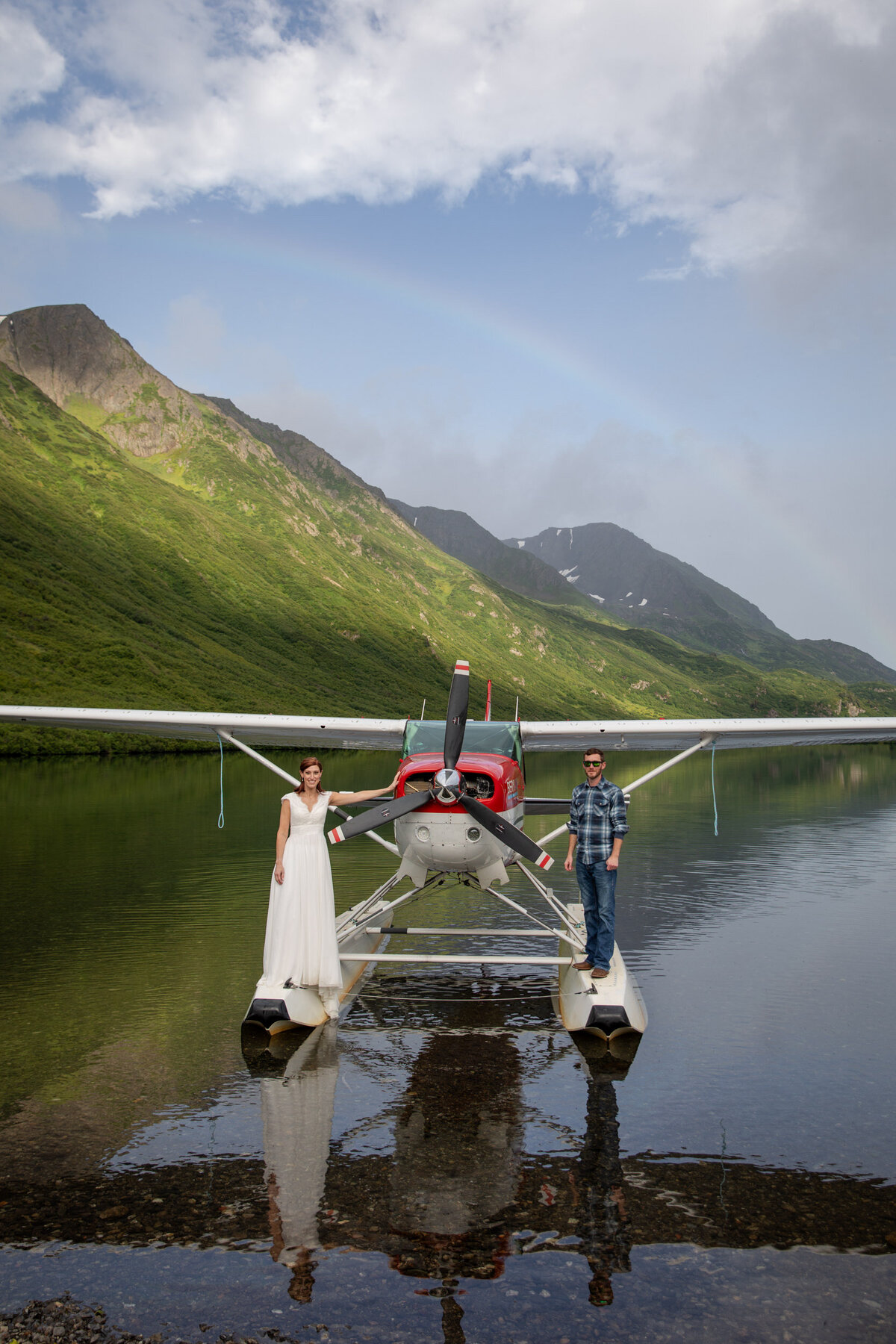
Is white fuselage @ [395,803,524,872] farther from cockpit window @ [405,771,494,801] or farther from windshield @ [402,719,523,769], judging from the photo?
windshield @ [402,719,523,769]

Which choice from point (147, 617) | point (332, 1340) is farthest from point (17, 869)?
point (147, 617)

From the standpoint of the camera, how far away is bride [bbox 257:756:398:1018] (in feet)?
25.2

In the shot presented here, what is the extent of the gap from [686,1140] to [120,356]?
207624 millimetres

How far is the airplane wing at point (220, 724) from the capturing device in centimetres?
1065

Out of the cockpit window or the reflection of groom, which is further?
the cockpit window

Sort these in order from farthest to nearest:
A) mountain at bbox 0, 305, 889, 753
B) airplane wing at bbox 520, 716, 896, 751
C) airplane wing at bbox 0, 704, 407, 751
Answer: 1. mountain at bbox 0, 305, 889, 753
2. airplane wing at bbox 0, 704, 407, 751
3. airplane wing at bbox 520, 716, 896, 751

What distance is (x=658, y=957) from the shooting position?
10.6 m

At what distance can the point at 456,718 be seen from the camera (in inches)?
340

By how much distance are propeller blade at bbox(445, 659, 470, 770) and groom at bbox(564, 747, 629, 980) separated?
1.17m

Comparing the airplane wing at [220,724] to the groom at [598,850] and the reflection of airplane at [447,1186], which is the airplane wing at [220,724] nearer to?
the groom at [598,850]

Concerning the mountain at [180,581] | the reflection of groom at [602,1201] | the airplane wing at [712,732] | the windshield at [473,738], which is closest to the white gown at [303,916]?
the windshield at [473,738]

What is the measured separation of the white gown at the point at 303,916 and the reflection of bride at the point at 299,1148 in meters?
0.58

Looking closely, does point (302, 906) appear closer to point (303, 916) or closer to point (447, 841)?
point (303, 916)

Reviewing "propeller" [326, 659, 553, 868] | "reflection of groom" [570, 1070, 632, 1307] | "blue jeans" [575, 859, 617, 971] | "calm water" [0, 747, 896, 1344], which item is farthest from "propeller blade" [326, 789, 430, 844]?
"reflection of groom" [570, 1070, 632, 1307]
